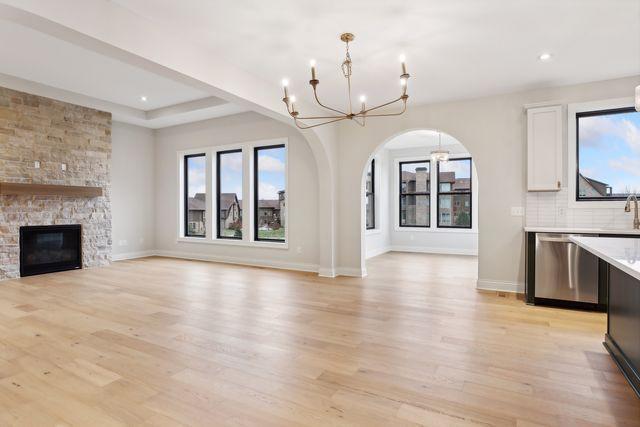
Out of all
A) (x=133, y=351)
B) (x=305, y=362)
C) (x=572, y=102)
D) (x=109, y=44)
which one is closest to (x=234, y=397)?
(x=305, y=362)

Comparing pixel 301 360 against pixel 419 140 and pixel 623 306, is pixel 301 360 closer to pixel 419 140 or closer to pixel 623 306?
pixel 623 306

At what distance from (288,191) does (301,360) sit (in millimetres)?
4309

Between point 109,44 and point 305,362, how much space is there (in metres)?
2.87

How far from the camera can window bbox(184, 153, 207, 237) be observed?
813 cm

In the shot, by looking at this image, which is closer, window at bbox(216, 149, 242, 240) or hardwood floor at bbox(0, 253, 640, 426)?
hardwood floor at bbox(0, 253, 640, 426)

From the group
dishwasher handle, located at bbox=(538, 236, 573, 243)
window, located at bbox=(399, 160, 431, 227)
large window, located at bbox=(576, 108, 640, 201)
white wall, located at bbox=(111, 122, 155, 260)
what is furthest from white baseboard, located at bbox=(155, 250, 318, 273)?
large window, located at bbox=(576, 108, 640, 201)

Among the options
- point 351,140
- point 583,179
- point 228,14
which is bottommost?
point 583,179

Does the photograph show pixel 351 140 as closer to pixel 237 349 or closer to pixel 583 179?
pixel 583 179

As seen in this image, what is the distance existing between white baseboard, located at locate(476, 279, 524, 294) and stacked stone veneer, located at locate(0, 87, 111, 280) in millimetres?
6868

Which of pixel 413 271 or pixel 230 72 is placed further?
pixel 413 271

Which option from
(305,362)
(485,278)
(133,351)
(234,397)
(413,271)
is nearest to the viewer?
(234,397)

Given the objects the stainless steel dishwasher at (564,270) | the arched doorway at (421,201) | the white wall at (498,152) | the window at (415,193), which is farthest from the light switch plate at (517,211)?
the window at (415,193)

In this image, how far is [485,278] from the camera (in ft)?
16.4

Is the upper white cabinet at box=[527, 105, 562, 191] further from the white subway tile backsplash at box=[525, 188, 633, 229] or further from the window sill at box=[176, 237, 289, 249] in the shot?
the window sill at box=[176, 237, 289, 249]
